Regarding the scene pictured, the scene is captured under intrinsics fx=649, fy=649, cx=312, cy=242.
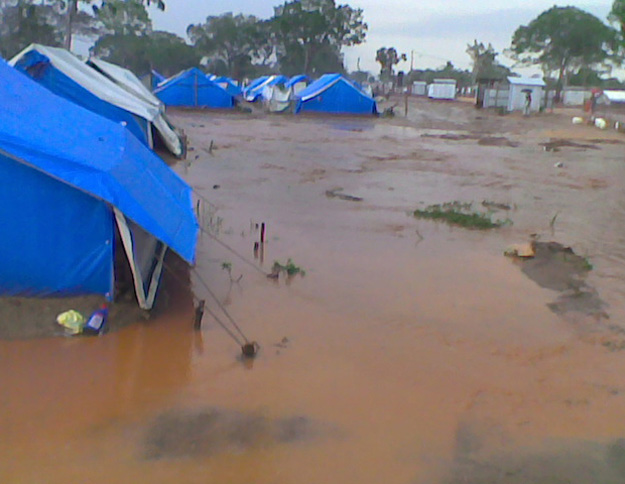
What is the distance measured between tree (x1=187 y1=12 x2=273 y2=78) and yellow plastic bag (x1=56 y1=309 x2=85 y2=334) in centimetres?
5879

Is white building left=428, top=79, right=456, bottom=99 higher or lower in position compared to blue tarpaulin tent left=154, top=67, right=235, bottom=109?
higher

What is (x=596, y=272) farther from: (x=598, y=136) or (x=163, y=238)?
(x=598, y=136)

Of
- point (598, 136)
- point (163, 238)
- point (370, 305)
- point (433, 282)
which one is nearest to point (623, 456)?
point (370, 305)

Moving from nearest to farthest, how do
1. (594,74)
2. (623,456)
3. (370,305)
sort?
(623,456) < (370,305) < (594,74)

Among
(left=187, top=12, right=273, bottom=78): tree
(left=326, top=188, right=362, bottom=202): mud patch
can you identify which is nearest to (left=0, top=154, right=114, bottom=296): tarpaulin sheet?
(left=326, top=188, right=362, bottom=202): mud patch

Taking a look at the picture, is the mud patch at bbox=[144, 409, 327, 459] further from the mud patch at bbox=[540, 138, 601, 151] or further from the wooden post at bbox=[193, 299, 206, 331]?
the mud patch at bbox=[540, 138, 601, 151]

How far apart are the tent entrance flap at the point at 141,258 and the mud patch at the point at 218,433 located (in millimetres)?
1554

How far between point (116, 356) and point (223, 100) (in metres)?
31.2

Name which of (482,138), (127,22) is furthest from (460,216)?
(127,22)

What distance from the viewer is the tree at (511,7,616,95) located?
51469mm

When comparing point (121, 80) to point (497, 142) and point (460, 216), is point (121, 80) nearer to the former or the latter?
point (460, 216)

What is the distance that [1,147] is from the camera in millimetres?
5074

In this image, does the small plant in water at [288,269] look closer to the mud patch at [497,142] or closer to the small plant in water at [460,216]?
the small plant in water at [460,216]

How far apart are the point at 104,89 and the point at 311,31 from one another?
4677cm
